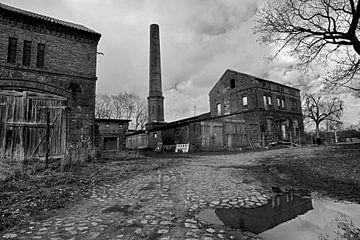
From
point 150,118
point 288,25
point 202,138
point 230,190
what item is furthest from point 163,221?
point 150,118

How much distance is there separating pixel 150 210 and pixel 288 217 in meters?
2.38

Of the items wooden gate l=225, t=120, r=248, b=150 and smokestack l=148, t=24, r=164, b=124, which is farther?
smokestack l=148, t=24, r=164, b=124

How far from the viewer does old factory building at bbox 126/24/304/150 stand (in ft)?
75.4

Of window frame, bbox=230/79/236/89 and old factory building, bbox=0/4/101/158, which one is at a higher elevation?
→ window frame, bbox=230/79/236/89

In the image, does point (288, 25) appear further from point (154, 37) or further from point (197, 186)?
point (154, 37)

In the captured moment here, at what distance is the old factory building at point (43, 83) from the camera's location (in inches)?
366

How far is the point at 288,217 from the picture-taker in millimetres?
3574

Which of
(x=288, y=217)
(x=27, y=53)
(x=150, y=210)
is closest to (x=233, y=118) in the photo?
(x=27, y=53)

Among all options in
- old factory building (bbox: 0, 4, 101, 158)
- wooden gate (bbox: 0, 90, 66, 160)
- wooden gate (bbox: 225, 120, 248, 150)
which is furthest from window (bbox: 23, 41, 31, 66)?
wooden gate (bbox: 225, 120, 248, 150)

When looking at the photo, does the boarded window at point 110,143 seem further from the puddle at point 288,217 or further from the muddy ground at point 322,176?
the puddle at point 288,217

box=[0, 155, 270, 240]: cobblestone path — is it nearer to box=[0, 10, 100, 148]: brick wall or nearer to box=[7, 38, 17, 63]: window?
box=[0, 10, 100, 148]: brick wall

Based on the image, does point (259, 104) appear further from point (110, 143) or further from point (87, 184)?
point (87, 184)

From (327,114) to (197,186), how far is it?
43425 millimetres

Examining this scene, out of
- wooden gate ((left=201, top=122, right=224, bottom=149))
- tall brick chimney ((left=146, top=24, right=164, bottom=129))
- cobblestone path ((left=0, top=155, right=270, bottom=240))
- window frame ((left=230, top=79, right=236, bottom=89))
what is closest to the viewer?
cobblestone path ((left=0, top=155, right=270, bottom=240))
